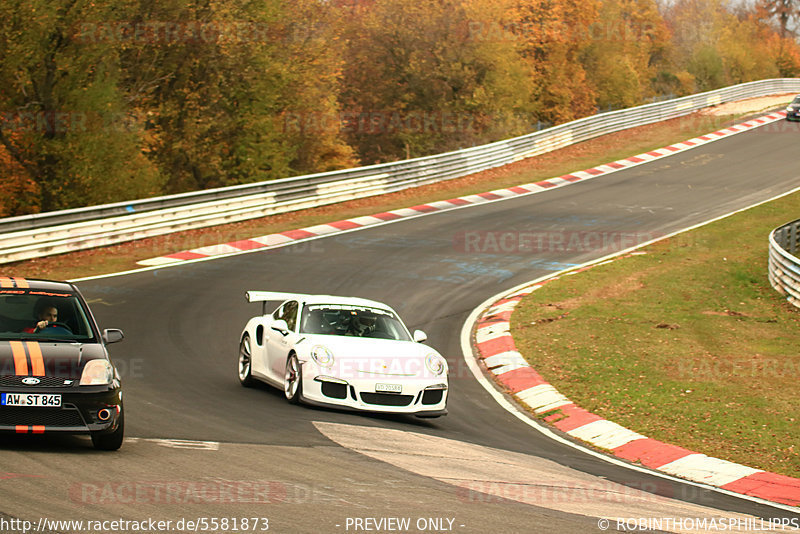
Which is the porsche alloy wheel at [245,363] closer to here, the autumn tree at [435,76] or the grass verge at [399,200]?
the grass verge at [399,200]

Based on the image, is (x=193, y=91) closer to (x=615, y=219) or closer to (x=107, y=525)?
(x=615, y=219)

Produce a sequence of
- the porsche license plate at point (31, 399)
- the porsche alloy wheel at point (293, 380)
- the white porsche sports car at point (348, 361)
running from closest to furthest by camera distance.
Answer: the porsche license plate at point (31, 399)
the white porsche sports car at point (348, 361)
the porsche alloy wheel at point (293, 380)

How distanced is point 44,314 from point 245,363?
152 inches

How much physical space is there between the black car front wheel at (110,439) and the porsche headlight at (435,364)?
410 centimetres

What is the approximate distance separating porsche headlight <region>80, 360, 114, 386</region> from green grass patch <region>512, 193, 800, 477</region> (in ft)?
21.8

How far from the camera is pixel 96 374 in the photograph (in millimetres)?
7863

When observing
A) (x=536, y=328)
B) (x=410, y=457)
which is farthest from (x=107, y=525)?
(x=536, y=328)

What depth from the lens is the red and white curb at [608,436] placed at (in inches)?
376

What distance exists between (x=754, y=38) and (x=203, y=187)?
63781 millimetres

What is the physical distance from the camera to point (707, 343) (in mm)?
15133

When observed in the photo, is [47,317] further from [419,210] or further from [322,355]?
[419,210]

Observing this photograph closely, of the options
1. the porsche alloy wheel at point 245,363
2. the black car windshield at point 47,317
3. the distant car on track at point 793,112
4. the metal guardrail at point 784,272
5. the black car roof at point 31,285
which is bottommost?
the metal guardrail at point 784,272

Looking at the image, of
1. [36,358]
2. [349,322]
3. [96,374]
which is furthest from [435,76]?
[36,358]

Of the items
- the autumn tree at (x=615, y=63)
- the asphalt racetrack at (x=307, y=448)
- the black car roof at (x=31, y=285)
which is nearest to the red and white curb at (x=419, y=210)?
the asphalt racetrack at (x=307, y=448)
